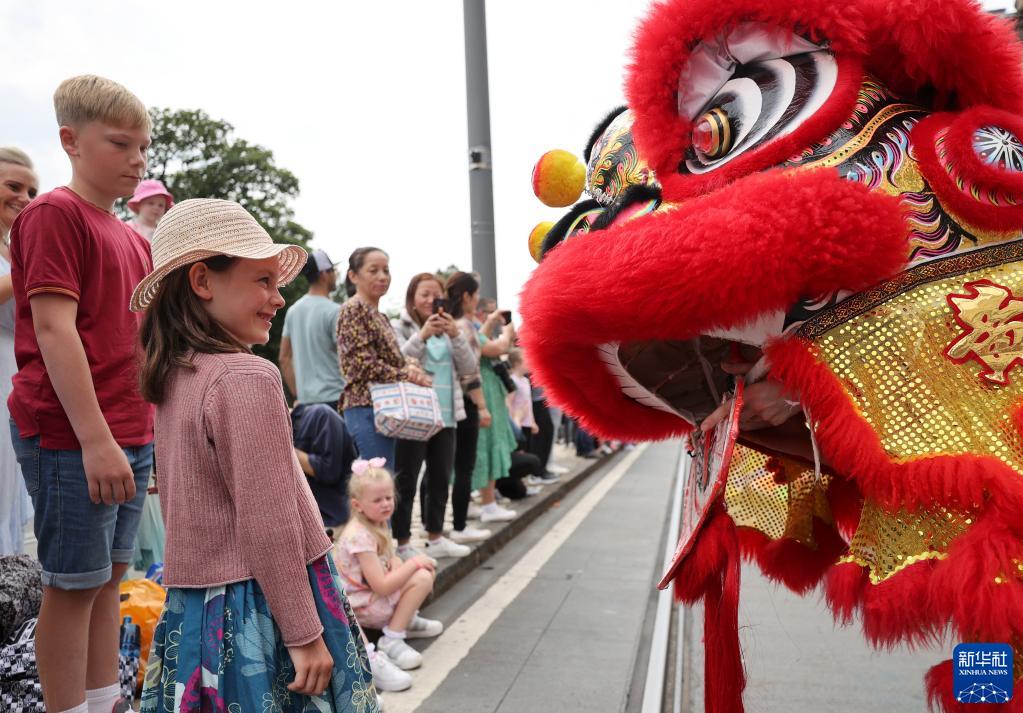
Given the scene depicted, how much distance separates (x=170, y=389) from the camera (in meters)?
1.54

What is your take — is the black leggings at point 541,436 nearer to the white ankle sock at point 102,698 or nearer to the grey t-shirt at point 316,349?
the grey t-shirt at point 316,349

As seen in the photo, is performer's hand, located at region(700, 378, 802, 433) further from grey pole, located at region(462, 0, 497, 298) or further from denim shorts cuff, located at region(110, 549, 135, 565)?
grey pole, located at region(462, 0, 497, 298)

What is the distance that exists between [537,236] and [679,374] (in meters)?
0.56

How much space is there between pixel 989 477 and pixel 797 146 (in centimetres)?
70

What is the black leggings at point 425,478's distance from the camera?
13.8 ft

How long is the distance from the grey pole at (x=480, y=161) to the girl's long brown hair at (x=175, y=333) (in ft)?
14.7

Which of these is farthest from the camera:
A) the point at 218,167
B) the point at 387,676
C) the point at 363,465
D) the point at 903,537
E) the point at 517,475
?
the point at 218,167

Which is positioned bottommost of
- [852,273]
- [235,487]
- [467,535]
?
[467,535]

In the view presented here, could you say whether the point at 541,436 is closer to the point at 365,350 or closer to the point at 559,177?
the point at 365,350

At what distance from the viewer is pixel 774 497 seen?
207 cm

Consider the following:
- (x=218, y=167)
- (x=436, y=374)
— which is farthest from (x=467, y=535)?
(x=218, y=167)

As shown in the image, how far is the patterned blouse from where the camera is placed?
3.99m

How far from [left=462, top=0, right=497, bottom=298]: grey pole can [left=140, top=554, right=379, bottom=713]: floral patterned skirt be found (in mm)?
4603

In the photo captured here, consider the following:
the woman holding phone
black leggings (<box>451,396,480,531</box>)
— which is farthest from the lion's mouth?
black leggings (<box>451,396,480,531</box>)
